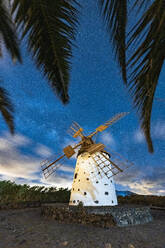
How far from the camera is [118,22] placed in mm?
1681

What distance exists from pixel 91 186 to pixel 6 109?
535 cm

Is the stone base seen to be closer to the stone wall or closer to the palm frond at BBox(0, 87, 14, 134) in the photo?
the stone wall

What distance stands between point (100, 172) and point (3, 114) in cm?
549

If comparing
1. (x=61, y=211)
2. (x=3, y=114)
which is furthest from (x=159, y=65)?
(x=61, y=211)

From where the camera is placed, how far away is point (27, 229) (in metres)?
4.44

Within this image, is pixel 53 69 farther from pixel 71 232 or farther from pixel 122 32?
pixel 71 232

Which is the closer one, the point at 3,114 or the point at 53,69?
the point at 53,69

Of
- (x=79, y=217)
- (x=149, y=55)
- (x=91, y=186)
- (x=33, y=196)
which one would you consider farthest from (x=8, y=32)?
(x=33, y=196)

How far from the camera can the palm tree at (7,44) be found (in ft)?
9.98

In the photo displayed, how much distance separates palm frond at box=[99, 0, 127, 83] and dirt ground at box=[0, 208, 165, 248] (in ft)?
13.5

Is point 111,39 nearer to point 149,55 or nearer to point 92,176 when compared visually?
point 149,55

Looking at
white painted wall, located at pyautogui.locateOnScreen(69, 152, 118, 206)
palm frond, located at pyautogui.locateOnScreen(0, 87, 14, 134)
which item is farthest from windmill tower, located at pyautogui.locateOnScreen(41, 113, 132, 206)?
palm frond, located at pyautogui.locateOnScreen(0, 87, 14, 134)

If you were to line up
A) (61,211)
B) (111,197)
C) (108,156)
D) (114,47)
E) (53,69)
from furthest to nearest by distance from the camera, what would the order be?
(108,156) → (111,197) → (61,211) → (53,69) → (114,47)

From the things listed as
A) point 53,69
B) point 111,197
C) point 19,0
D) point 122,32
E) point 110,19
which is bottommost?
point 111,197
